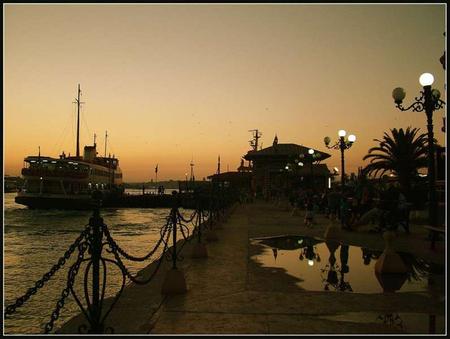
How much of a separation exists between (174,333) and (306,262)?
5665 mm

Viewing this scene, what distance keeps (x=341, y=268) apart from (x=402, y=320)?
378cm

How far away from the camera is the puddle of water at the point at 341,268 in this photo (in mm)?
7387

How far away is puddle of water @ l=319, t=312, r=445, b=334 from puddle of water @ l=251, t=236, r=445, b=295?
144 cm

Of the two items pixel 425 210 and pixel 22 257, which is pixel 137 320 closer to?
pixel 22 257

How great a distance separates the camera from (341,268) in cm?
917

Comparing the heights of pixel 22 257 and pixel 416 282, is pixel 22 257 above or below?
below

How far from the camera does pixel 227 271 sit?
872 cm

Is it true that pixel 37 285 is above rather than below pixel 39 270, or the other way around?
above

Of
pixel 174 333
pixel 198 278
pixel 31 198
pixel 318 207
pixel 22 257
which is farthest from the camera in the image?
pixel 31 198

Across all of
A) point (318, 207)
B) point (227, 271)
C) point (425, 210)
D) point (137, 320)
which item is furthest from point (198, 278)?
point (318, 207)

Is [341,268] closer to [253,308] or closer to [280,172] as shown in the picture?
[253,308]

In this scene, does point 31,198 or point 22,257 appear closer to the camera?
point 22,257

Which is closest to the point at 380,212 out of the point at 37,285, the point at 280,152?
the point at 37,285

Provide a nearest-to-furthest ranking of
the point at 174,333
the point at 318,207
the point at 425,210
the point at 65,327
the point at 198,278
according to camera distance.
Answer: the point at 174,333 < the point at 65,327 < the point at 198,278 < the point at 425,210 < the point at 318,207
